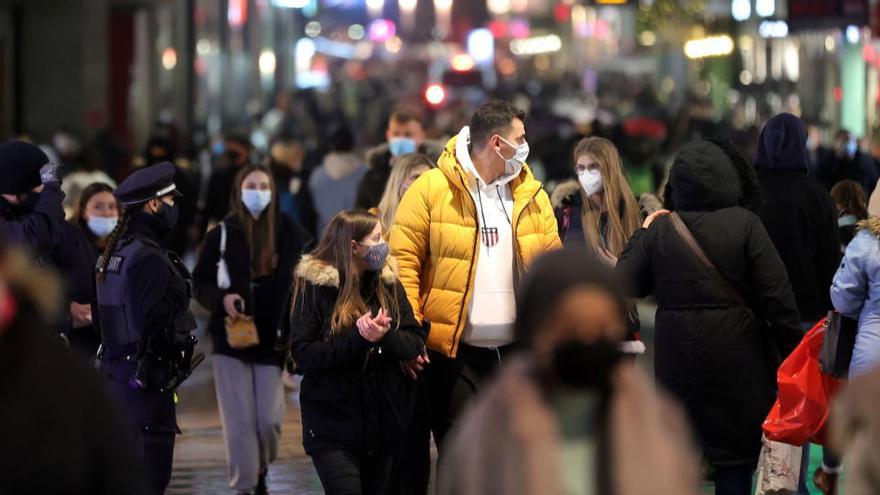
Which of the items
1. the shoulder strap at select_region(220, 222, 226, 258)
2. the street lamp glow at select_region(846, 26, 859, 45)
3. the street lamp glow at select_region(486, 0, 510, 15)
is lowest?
the shoulder strap at select_region(220, 222, 226, 258)

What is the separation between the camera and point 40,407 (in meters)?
4.05

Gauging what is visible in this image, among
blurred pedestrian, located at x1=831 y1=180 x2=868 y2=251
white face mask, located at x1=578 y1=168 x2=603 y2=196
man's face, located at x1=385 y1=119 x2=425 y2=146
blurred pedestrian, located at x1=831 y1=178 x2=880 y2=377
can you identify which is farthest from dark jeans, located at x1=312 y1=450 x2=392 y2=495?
man's face, located at x1=385 y1=119 x2=425 y2=146

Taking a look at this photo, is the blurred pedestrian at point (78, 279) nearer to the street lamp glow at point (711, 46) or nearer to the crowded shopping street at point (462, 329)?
the crowded shopping street at point (462, 329)

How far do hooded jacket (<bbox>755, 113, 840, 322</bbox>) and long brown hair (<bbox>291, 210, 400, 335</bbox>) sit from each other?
3026 mm

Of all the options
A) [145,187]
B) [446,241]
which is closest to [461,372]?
[446,241]

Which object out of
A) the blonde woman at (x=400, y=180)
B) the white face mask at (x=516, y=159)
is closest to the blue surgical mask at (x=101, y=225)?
the blonde woman at (x=400, y=180)

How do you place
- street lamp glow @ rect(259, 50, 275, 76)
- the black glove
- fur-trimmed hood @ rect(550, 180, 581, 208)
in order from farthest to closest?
street lamp glow @ rect(259, 50, 275, 76)
fur-trimmed hood @ rect(550, 180, 581, 208)
the black glove

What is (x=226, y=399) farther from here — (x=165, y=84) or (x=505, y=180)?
(x=165, y=84)

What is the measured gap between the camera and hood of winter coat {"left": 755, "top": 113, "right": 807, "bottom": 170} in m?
10.5

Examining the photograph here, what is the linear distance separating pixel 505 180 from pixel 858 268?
1.61 metres

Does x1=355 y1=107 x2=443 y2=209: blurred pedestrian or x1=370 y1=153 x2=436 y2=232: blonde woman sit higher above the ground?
x1=355 y1=107 x2=443 y2=209: blurred pedestrian

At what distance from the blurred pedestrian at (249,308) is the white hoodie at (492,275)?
2.35m

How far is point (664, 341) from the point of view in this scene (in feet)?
27.7

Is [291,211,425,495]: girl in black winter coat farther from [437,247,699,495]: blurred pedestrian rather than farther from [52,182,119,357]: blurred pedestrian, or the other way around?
[437,247,699,495]: blurred pedestrian
